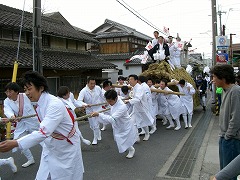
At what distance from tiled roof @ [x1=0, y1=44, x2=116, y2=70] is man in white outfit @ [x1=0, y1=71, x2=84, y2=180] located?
9229 millimetres

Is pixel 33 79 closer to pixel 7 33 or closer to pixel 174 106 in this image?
pixel 174 106

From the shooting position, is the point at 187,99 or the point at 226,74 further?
the point at 187,99

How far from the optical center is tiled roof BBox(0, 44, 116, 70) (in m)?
13.0

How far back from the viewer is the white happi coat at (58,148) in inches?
125

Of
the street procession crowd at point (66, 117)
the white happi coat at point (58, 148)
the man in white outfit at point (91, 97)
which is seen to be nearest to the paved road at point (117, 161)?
the street procession crowd at point (66, 117)

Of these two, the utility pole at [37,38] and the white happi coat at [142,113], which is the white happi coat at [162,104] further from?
the utility pole at [37,38]

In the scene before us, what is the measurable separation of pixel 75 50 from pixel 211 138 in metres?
14.0

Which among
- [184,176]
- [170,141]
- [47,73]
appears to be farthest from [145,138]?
[47,73]

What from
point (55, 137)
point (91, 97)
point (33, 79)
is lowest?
point (55, 137)

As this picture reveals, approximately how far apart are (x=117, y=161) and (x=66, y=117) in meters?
3.30

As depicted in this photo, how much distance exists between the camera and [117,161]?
20.7ft

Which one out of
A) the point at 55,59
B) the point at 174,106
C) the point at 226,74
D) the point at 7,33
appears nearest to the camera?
the point at 226,74

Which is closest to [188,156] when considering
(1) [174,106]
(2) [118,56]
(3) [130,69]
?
(1) [174,106]

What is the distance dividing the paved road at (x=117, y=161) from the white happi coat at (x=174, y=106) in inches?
55.5
